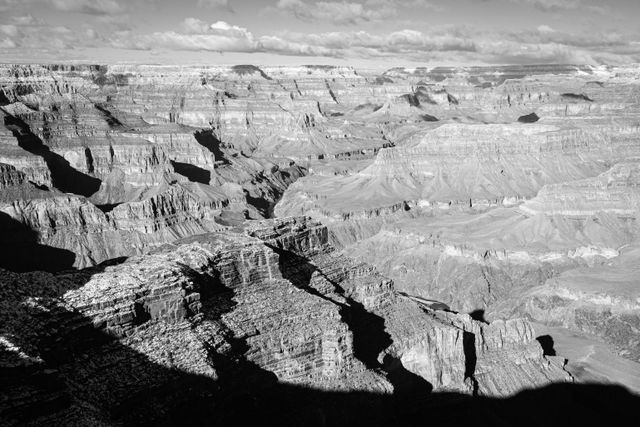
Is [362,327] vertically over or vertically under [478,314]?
over

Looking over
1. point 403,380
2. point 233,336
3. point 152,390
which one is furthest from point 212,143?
point 152,390

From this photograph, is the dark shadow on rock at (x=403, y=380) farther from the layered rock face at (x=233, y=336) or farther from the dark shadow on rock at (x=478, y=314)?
the dark shadow on rock at (x=478, y=314)

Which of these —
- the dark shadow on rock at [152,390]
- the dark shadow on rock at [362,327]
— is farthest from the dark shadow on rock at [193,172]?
the dark shadow on rock at [152,390]

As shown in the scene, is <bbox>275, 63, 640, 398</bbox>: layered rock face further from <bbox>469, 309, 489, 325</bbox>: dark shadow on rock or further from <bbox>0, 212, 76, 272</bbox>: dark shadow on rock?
<bbox>0, 212, 76, 272</bbox>: dark shadow on rock

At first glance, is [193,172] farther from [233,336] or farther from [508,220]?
[233,336]

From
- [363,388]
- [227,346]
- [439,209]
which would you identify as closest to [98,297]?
[227,346]

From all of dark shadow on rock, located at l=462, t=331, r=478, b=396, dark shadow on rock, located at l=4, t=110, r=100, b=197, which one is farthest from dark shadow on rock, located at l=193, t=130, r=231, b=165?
dark shadow on rock, located at l=462, t=331, r=478, b=396
